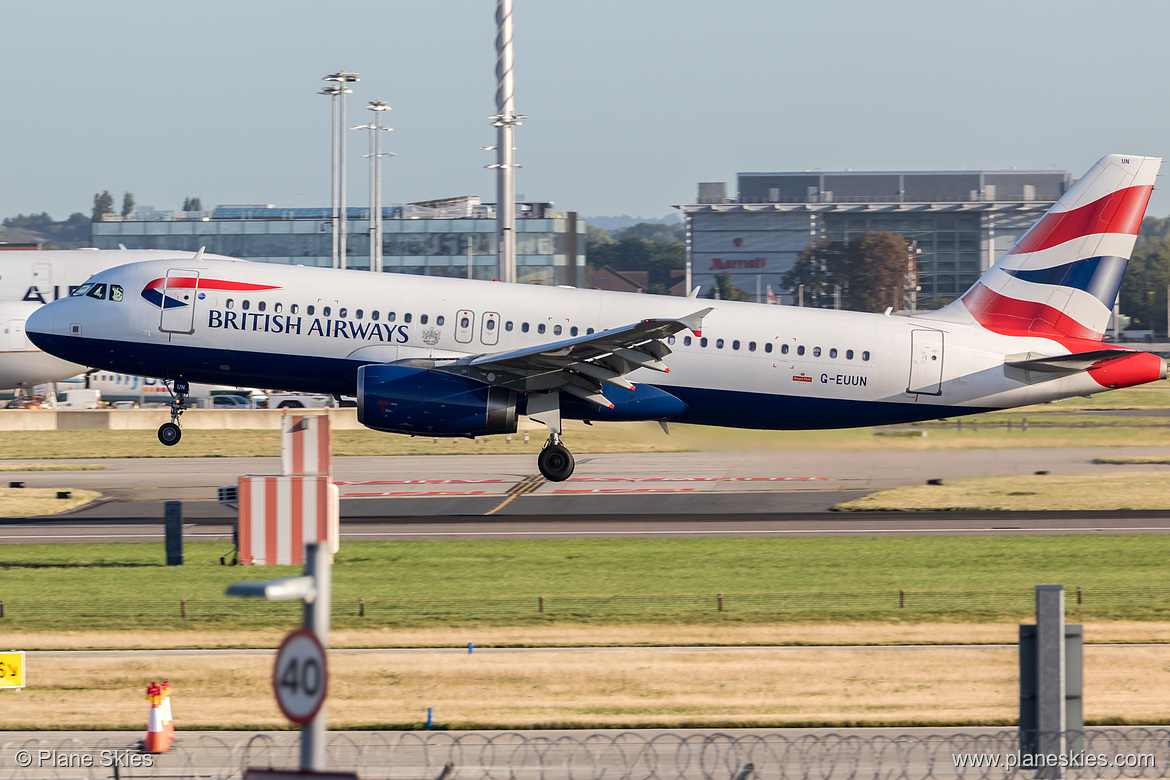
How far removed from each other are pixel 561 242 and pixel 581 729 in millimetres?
154442

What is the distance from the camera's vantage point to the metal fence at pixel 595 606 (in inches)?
988

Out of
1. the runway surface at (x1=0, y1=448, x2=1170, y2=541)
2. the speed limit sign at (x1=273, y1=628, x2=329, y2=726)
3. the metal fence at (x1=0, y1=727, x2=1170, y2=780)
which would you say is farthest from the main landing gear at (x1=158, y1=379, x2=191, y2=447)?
the speed limit sign at (x1=273, y1=628, x2=329, y2=726)

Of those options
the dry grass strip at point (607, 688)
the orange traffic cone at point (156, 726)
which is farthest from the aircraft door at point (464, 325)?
the orange traffic cone at point (156, 726)

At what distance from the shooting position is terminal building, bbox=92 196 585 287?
168 meters

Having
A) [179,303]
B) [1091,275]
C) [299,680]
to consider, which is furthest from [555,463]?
[299,680]

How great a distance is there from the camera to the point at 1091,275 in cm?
3669

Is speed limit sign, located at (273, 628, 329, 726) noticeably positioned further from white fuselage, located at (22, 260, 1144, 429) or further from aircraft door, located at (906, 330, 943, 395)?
aircraft door, located at (906, 330, 943, 395)

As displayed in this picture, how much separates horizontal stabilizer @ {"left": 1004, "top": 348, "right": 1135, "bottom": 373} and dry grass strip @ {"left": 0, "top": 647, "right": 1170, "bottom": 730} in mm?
13986

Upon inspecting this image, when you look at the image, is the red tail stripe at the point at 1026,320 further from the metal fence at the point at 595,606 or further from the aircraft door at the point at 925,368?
the metal fence at the point at 595,606

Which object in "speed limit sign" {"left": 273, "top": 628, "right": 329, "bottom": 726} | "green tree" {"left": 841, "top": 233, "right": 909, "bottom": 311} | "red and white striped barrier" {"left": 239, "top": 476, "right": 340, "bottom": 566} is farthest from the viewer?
"green tree" {"left": 841, "top": 233, "right": 909, "bottom": 311}

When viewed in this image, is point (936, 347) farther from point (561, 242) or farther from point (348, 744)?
point (561, 242)

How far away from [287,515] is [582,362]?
42.9ft

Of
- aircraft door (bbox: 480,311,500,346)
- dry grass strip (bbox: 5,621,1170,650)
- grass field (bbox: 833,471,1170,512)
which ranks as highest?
aircraft door (bbox: 480,311,500,346)

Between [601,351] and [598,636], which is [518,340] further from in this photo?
[598,636]
